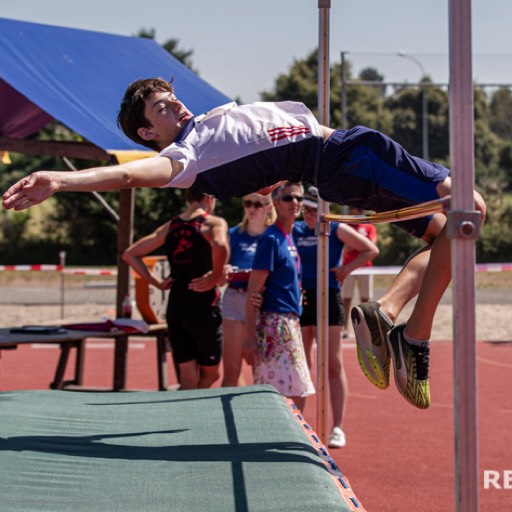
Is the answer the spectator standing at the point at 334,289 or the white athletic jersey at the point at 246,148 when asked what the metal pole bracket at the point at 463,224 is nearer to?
the white athletic jersey at the point at 246,148

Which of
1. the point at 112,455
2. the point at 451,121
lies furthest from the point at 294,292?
the point at 451,121

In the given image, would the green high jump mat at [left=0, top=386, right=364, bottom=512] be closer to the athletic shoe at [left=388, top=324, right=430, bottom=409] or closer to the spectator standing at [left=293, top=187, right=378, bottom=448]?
the athletic shoe at [left=388, top=324, right=430, bottom=409]

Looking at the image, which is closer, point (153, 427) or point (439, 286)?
point (439, 286)

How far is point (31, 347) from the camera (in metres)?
11.3

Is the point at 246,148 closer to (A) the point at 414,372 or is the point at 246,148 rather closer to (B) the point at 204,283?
(A) the point at 414,372

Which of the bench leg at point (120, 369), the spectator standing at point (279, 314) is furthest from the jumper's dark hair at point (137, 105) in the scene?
the bench leg at point (120, 369)

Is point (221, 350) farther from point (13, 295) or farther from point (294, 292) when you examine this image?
point (13, 295)

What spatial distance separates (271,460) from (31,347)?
8.42 metres

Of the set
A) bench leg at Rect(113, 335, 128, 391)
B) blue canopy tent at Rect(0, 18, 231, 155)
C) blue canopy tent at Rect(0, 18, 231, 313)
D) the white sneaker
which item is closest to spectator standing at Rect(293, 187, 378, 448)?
the white sneaker

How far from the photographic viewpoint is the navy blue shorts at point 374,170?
337 centimetres

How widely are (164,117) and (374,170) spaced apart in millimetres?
808

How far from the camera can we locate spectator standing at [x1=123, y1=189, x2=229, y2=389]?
20.2ft

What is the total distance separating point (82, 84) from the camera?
23.9 ft

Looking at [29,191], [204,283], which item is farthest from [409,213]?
[204,283]
